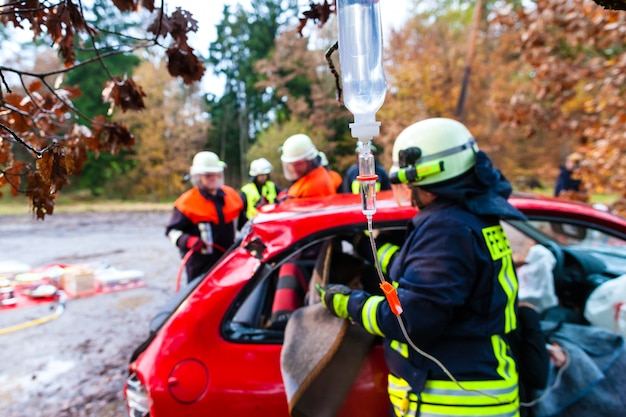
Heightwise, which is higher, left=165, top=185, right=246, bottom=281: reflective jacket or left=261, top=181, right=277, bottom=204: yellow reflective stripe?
left=261, top=181, right=277, bottom=204: yellow reflective stripe

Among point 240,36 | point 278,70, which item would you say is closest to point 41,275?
point 278,70

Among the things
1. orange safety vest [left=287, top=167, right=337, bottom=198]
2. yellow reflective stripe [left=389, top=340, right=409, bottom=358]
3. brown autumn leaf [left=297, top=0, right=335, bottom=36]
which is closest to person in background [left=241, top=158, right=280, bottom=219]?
orange safety vest [left=287, top=167, right=337, bottom=198]

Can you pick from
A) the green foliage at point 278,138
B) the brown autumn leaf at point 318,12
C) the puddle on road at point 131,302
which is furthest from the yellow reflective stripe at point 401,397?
the green foliage at point 278,138

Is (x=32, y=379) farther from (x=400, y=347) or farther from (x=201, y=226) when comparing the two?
(x=400, y=347)

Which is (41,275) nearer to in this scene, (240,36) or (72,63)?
(72,63)

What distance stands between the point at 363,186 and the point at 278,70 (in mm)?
21325

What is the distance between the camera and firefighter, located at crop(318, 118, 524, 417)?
133 cm

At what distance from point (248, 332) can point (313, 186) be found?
2187 millimetres

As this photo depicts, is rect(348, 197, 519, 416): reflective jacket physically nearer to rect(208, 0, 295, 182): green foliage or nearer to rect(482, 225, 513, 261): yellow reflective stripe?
rect(482, 225, 513, 261): yellow reflective stripe

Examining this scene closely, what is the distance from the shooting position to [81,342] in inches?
172

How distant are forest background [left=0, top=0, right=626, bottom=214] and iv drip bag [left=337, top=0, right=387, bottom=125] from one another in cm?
32

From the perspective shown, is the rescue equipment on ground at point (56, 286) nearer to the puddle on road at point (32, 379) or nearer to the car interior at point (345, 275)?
the puddle on road at point (32, 379)

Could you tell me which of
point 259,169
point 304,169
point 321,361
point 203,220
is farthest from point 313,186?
point 259,169

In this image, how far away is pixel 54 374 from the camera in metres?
3.66
